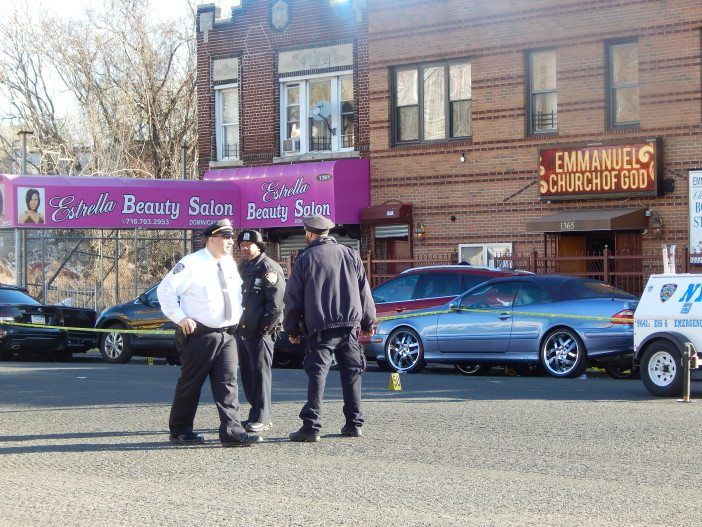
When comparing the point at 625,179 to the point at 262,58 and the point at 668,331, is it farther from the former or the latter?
the point at 668,331

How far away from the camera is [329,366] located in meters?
11.1

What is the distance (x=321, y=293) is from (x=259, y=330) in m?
0.79

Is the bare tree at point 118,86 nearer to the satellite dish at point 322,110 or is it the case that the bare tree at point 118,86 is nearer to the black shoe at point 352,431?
the satellite dish at point 322,110

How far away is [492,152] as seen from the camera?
27.4m

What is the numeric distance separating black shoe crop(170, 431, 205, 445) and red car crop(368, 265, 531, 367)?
9.95 m

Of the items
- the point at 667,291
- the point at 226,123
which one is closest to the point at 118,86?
the point at 226,123

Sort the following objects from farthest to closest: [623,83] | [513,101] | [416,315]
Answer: [513,101], [623,83], [416,315]

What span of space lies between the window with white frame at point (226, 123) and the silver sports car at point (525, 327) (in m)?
12.7

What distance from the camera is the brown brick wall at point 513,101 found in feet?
81.5

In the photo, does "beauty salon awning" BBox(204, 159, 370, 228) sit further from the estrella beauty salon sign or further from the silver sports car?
the silver sports car

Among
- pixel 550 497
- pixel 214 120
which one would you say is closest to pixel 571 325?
pixel 550 497

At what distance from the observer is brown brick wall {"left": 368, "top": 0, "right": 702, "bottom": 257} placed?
24845 mm

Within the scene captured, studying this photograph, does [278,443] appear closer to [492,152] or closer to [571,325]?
[571,325]

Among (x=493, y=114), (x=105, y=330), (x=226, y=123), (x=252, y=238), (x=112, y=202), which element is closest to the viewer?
(x=252, y=238)
